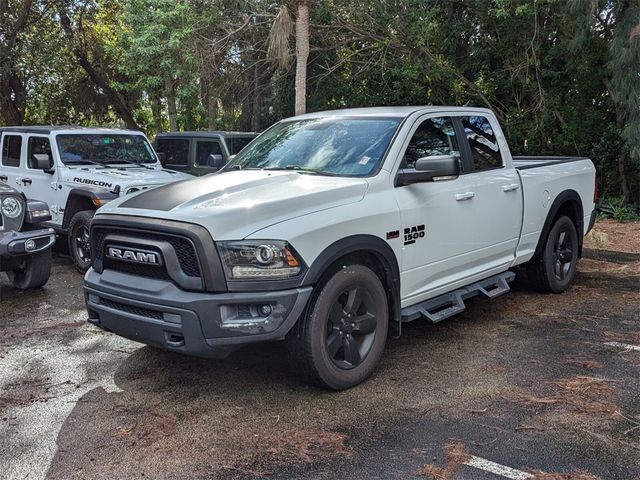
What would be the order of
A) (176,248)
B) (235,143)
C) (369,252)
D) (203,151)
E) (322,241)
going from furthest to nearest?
(203,151), (235,143), (369,252), (322,241), (176,248)

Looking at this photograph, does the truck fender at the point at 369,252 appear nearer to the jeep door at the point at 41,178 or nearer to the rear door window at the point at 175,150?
the jeep door at the point at 41,178

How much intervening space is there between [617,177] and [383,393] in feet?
36.8

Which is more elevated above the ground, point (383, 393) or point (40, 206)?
point (40, 206)

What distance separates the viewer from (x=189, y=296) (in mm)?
3643

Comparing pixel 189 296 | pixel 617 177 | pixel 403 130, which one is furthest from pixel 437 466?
pixel 617 177

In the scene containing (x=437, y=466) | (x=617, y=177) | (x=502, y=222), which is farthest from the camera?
(x=617, y=177)

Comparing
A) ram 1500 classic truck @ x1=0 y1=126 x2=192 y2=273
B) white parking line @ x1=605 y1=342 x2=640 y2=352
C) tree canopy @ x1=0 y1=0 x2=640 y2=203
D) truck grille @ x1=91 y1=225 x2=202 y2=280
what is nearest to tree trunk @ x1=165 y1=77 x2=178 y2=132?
tree canopy @ x1=0 y1=0 x2=640 y2=203

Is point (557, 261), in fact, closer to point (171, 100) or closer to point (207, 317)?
point (207, 317)

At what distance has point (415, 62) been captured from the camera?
13.3m

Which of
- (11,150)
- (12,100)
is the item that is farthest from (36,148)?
(12,100)

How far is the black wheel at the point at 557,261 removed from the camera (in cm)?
652

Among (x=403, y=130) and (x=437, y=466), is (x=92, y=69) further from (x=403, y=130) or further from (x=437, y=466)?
(x=437, y=466)

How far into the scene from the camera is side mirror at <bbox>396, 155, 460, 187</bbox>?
4.35 meters

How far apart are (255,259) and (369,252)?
0.97 m
